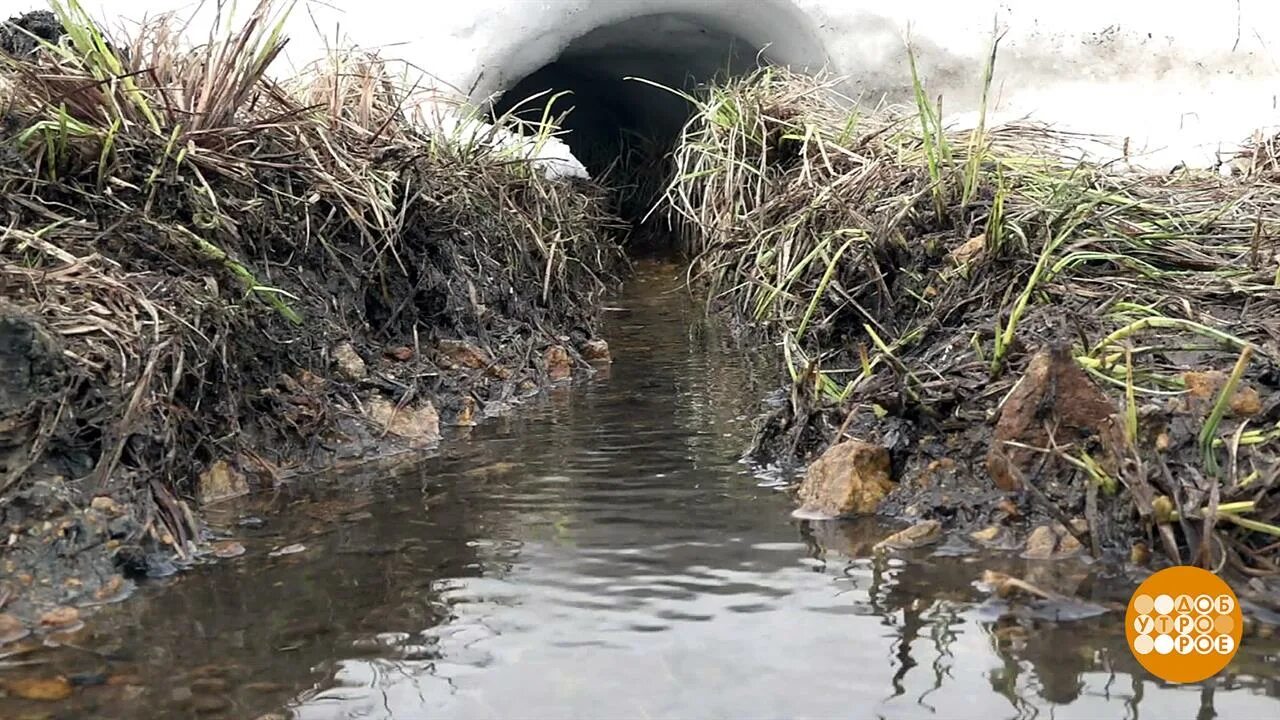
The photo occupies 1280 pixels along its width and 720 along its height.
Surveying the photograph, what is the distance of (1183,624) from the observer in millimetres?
1941

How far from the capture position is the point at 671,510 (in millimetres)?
2779

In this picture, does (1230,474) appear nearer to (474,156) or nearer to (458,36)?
(474,156)

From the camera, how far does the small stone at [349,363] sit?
11.9 ft

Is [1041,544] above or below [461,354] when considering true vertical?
below

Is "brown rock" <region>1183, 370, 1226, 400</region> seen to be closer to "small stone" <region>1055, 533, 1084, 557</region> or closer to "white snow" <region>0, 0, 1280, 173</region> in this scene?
"small stone" <region>1055, 533, 1084, 557</region>

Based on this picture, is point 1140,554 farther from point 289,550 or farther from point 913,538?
point 289,550

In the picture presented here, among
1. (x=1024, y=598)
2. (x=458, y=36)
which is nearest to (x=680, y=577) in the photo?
(x=1024, y=598)

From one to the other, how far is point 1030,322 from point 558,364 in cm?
199

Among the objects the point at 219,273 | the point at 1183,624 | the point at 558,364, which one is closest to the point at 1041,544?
the point at 1183,624

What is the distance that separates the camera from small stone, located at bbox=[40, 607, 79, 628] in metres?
2.15

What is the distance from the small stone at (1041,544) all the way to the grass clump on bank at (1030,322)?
3.0 inches

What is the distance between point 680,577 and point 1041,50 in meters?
5.81

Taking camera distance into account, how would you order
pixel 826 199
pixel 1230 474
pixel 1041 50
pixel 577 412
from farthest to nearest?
pixel 1041 50 < pixel 826 199 < pixel 577 412 < pixel 1230 474

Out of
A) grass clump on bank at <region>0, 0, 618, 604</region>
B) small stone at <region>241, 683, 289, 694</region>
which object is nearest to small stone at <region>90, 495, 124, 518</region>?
grass clump on bank at <region>0, 0, 618, 604</region>
